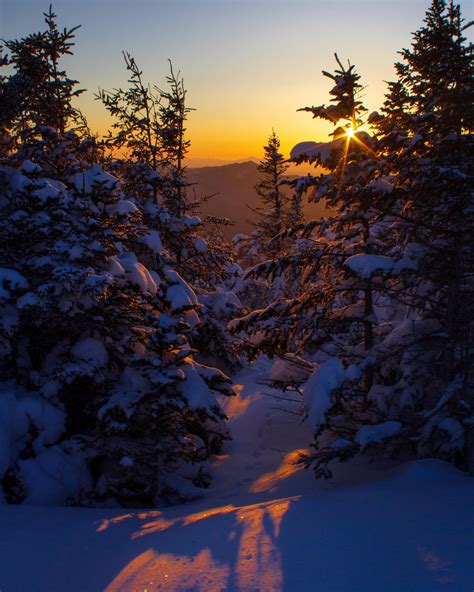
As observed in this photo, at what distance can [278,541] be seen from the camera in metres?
4.83

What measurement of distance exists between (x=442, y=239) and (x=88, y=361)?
22.7ft

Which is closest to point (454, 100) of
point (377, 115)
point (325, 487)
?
point (377, 115)

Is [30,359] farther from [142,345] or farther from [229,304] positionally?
[229,304]

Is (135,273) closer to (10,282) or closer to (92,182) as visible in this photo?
(92,182)

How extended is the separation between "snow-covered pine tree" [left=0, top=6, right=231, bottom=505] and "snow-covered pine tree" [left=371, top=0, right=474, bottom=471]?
3.75 m

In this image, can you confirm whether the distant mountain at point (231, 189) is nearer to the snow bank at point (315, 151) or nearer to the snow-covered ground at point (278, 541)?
the snow bank at point (315, 151)

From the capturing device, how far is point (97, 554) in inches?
217

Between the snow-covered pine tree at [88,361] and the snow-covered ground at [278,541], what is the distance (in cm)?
102

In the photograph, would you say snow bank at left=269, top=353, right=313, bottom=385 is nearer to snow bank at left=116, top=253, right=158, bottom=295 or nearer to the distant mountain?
snow bank at left=116, top=253, right=158, bottom=295

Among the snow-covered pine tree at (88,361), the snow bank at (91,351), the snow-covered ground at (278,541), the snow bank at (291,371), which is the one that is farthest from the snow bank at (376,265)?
Answer: the snow bank at (91,351)

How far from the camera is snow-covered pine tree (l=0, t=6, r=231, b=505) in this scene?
7.82 metres

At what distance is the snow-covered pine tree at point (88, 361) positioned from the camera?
782 centimetres

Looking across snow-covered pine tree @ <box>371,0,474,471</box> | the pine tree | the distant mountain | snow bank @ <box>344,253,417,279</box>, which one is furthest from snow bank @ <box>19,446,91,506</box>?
the distant mountain

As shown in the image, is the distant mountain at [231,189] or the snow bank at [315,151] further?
the distant mountain at [231,189]
